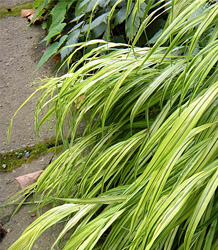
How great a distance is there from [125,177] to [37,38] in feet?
4.90

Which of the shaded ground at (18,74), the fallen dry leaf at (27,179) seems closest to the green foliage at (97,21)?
the shaded ground at (18,74)

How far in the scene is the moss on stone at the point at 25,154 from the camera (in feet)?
6.12

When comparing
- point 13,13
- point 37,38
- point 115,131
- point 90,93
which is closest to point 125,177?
point 115,131

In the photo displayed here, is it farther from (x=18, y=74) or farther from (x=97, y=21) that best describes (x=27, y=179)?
(x=18, y=74)

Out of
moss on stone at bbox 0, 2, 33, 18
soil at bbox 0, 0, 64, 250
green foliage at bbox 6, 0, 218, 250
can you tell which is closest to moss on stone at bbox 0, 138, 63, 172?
soil at bbox 0, 0, 64, 250

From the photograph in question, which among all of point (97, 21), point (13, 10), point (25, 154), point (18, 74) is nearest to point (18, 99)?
point (18, 74)

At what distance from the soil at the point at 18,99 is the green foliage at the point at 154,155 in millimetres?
212

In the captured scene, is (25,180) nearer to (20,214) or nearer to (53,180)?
(20,214)

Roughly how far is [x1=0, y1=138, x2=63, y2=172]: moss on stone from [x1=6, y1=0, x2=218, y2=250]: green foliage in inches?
14.4

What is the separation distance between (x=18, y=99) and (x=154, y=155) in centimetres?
137

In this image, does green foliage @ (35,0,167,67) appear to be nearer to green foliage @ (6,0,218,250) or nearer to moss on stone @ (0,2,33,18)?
green foliage @ (6,0,218,250)

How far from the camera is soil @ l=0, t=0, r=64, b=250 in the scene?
1610mm

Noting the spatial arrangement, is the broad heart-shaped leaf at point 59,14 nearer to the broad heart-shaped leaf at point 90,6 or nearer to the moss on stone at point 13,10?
the broad heart-shaped leaf at point 90,6

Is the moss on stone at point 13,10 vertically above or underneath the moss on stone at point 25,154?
above
